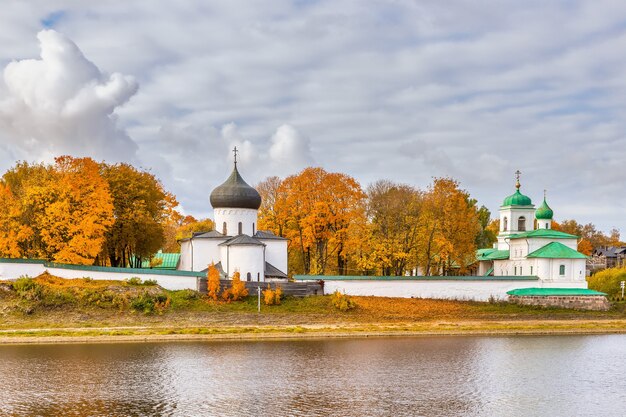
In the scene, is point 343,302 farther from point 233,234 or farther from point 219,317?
point 233,234

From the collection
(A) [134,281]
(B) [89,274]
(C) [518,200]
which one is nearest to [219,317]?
(A) [134,281]

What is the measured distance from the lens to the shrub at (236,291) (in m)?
42.1

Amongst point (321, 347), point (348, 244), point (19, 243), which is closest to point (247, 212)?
point (348, 244)

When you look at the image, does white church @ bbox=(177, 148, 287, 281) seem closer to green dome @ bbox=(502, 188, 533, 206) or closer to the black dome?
the black dome

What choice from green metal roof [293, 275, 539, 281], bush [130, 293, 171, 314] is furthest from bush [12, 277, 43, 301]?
green metal roof [293, 275, 539, 281]

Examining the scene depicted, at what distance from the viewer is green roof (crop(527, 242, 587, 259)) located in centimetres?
4647

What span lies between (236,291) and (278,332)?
19.7 feet

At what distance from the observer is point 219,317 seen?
39719 mm

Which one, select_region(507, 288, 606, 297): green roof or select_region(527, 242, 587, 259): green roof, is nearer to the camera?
select_region(507, 288, 606, 297): green roof

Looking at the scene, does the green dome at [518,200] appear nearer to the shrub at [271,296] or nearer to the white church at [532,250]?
the white church at [532,250]

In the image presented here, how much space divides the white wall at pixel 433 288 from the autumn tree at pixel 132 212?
13.7 meters

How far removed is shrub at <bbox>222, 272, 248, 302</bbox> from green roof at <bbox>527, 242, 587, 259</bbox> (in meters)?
19.9

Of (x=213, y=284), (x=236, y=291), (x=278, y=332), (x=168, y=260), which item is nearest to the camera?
(x=278, y=332)

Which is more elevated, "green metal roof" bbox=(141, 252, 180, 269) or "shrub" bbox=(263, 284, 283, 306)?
"green metal roof" bbox=(141, 252, 180, 269)
